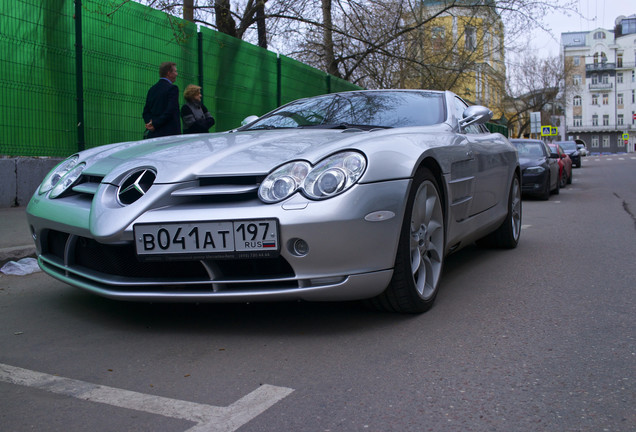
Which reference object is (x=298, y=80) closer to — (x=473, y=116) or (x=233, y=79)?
(x=233, y=79)

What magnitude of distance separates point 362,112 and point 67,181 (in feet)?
6.21

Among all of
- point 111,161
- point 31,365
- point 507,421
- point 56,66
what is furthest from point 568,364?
point 56,66

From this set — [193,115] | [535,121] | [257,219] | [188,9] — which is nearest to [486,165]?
[257,219]

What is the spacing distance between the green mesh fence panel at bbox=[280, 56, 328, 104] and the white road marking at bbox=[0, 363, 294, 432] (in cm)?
1011

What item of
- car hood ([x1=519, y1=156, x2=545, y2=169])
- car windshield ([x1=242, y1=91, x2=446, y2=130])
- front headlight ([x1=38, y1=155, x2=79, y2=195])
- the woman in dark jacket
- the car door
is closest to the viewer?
front headlight ([x1=38, y1=155, x2=79, y2=195])

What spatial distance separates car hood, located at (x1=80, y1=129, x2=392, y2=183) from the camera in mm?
3127

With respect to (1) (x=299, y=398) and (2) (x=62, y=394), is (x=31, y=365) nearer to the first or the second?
(2) (x=62, y=394)

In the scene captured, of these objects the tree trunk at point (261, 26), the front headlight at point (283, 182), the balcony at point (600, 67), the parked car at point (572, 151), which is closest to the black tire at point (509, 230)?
the front headlight at point (283, 182)

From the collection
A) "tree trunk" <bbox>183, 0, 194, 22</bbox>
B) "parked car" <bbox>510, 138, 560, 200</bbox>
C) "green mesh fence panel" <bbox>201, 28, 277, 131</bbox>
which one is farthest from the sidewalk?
"parked car" <bbox>510, 138, 560, 200</bbox>

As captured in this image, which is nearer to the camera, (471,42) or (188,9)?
(188,9)

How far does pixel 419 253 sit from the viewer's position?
347 centimetres

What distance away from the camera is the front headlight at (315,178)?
9.71 ft

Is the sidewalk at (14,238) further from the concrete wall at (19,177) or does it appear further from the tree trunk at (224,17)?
the tree trunk at (224,17)

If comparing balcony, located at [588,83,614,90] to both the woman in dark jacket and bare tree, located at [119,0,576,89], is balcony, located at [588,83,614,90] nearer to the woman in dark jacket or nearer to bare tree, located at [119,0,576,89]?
bare tree, located at [119,0,576,89]
